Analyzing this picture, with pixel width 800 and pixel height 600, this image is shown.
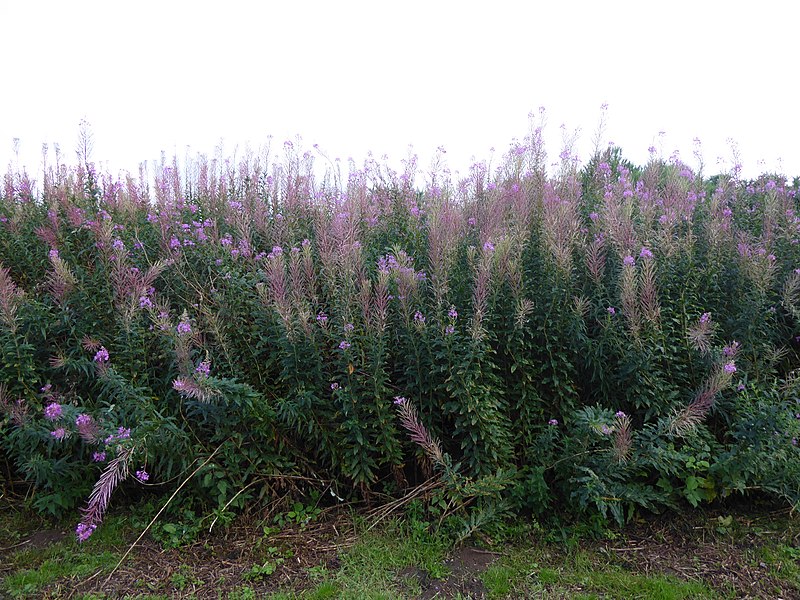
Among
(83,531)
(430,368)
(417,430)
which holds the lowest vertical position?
(83,531)

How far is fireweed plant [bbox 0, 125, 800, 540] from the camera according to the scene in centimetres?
328

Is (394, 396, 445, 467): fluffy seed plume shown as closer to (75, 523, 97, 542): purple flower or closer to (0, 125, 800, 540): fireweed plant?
(0, 125, 800, 540): fireweed plant

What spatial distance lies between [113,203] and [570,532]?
447 cm

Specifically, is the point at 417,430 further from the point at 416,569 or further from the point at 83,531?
the point at 83,531

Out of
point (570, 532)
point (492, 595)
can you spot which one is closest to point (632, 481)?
point (570, 532)

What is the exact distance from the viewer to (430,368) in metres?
3.54

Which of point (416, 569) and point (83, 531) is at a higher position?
point (83, 531)

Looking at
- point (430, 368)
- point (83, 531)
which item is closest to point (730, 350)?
point (430, 368)

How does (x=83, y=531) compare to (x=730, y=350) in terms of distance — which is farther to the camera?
(x=730, y=350)

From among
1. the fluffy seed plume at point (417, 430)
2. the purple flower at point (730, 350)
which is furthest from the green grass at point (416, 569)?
the purple flower at point (730, 350)

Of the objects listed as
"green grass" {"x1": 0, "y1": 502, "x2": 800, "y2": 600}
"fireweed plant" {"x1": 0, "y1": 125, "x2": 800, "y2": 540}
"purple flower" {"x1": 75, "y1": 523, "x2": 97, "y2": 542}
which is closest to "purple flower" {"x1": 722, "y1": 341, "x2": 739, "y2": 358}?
"fireweed plant" {"x1": 0, "y1": 125, "x2": 800, "y2": 540}

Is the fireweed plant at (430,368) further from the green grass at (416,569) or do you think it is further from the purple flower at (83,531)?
the green grass at (416,569)

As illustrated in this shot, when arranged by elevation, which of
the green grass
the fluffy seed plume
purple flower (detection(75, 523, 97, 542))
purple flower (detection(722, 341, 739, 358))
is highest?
purple flower (detection(722, 341, 739, 358))

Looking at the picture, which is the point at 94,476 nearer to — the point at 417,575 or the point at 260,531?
the point at 260,531
